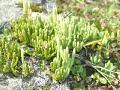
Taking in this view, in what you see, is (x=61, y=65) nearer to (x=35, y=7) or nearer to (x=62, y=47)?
(x=62, y=47)

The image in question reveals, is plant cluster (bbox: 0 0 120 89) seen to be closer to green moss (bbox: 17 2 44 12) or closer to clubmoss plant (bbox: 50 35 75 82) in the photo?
clubmoss plant (bbox: 50 35 75 82)

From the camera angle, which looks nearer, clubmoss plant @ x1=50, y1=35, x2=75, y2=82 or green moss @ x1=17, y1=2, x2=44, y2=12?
clubmoss plant @ x1=50, y1=35, x2=75, y2=82

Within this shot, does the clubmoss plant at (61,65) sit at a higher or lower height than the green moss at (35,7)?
lower

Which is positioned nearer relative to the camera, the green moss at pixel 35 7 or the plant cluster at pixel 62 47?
the plant cluster at pixel 62 47

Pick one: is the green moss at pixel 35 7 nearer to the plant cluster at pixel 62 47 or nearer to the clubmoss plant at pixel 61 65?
the plant cluster at pixel 62 47

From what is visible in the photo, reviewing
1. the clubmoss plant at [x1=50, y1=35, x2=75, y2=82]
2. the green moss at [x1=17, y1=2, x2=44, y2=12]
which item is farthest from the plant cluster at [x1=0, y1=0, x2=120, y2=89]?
the green moss at [x1=17, y1=2, x2=44, y2=12]

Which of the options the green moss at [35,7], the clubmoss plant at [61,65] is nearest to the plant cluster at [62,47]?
the clubmoss plant at [61,65]

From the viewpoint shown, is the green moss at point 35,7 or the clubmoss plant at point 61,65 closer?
the clubmoss plant at point 61,65

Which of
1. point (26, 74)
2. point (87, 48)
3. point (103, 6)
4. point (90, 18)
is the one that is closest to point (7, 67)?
point (26, 74)

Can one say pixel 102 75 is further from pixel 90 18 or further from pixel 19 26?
pixel 90 18

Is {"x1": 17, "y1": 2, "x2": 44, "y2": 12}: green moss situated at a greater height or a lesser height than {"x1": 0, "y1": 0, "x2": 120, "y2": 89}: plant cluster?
greater

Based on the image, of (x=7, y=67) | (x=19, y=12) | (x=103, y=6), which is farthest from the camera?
(x=103, y=6)
